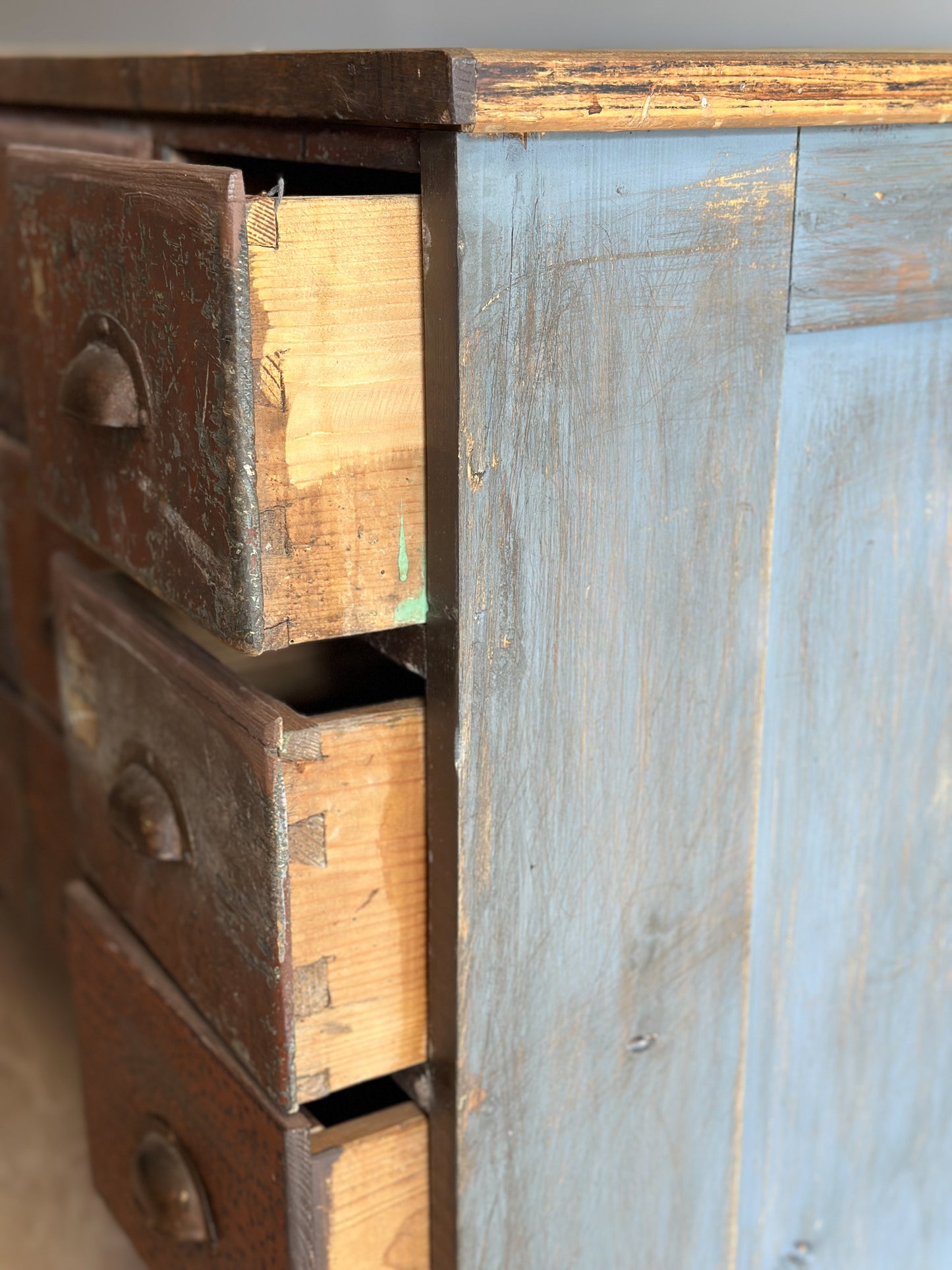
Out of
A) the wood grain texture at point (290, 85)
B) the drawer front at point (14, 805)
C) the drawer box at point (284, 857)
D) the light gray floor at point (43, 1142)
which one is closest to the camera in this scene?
the wood grain texture at point (290, 85)

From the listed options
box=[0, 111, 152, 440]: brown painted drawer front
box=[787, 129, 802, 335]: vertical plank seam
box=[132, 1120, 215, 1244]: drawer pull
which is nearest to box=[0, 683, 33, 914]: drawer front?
box=[0, 111, 152, 440]: brown painted drawer front

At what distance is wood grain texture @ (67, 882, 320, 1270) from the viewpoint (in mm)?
673

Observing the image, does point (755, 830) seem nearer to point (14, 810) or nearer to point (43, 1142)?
point (43, 1142)

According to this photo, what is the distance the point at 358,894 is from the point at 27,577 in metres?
0.70

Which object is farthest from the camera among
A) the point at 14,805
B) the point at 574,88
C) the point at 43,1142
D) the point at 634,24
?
the point at 14,805

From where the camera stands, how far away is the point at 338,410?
1.83ft

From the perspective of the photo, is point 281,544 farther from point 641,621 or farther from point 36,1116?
point 36,1116

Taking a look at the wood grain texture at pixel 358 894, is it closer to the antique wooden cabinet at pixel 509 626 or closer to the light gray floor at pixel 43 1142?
the antique wooden cabinet at pixel 509 626

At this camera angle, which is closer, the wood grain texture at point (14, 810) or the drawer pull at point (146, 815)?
the drawer pull at point (146, 815)

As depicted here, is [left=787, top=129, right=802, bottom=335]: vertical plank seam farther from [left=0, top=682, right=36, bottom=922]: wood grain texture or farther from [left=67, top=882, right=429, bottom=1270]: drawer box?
[left=0, top=682, right=36, bottom=922]: wood grain texture

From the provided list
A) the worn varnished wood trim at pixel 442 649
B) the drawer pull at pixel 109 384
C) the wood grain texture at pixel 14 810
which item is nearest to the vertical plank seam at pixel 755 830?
the worn varnished wood trim at pixel 442 649

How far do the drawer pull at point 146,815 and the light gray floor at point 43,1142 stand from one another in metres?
0.48

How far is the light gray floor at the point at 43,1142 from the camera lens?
1.05 m

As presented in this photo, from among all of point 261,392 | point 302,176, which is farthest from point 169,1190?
point 302,176
